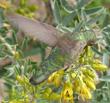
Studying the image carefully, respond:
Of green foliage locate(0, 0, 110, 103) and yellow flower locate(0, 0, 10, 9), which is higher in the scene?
yellow flower locate(0, 0, 10, 9)

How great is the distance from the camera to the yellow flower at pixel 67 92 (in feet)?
4.02

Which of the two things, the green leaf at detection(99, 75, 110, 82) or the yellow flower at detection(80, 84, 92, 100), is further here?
the green leaf at detection(99, 75, 110, 82)

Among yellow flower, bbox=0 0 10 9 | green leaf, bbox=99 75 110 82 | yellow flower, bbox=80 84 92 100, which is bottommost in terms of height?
yellow flower, bbox=80 84 92 100

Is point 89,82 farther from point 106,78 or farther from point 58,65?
point 106,78

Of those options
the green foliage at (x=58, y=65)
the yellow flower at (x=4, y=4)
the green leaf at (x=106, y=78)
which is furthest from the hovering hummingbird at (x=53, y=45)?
the green leaf at (x=106, y=78)

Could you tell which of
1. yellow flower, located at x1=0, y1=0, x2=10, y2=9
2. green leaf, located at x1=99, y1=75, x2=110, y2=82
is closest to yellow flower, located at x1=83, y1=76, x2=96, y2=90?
green leaf, located at x1=99, y1=75, x2=110, y2=82

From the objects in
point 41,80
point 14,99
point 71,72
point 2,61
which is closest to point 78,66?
point 71,72

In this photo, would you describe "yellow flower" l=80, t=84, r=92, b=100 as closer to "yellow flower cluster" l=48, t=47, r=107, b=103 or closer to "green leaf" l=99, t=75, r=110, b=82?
"yellow flower cluster" l=48, t=47, r=107, b=103

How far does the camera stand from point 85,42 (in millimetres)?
1191

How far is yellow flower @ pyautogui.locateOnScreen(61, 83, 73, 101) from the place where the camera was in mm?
Answer: 1225

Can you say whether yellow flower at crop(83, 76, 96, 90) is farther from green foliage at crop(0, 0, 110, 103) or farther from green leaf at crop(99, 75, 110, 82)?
green leaf at crop(99, 75, 110, 82)

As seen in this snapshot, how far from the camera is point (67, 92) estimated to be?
4.04 ft

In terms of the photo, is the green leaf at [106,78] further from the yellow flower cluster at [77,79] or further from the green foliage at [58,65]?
the yellow flower cluster at [77,79]

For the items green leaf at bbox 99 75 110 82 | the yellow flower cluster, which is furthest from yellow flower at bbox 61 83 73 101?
green leaf at bbox 99 75 110 82
